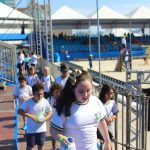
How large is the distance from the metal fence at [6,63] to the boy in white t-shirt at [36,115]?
11.7m

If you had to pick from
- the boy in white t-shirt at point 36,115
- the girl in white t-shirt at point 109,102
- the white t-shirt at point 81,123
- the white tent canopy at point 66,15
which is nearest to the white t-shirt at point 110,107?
the girl in white t-shirt at point 109,102

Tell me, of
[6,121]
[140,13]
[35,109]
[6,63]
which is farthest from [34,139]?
[140,13]

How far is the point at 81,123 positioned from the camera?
3.91 meters

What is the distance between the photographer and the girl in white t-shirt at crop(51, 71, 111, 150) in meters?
3.88

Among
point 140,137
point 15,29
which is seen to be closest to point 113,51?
point 15,29

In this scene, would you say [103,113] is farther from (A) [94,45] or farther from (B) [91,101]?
(A) [94,45]

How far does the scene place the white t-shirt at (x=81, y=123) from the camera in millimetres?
3895

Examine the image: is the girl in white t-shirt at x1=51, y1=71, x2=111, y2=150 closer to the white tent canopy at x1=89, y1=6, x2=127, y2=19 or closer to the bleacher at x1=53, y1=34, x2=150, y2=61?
the bleacher at x1=53, y1=34, x2=150, y2=61

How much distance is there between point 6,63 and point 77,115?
15.0 meters

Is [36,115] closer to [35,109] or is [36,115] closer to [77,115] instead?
[35,109]

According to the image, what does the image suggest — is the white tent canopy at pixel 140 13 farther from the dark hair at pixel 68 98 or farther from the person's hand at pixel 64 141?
the person's hand at pixel 64 141

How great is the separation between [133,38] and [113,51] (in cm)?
1198

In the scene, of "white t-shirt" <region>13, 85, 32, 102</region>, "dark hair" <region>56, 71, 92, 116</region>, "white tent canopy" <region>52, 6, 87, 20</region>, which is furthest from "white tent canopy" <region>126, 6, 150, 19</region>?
"dark hair" <region>56, 71, 92, 116</region>

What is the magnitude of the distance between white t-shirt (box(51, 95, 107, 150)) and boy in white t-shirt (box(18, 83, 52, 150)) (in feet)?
7.40
